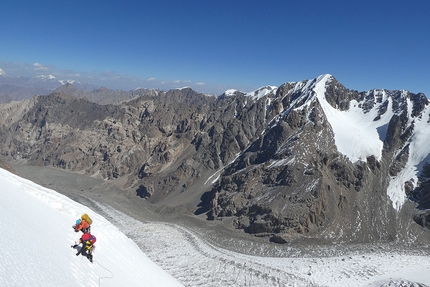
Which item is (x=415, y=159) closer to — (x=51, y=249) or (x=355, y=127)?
(x=355, y=127)

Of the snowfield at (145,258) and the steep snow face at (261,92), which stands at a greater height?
the steep snow face at (261,92)

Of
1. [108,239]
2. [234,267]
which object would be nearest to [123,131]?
[234,267]

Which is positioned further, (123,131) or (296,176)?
(123,131)

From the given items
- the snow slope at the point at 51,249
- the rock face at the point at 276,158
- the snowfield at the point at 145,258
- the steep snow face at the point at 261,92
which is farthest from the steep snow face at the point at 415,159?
the snow slope at the point at 51,249

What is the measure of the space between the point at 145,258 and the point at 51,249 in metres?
8.64

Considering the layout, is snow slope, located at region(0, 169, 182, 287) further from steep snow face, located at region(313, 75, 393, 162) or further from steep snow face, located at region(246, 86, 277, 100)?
steep snow face, located at region(246, 86, 277, 100)

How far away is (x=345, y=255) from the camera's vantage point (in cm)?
5256

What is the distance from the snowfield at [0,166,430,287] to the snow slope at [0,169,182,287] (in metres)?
0.04

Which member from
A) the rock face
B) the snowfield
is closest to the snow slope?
the snowfield

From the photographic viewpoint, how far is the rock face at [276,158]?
66500 millimetres

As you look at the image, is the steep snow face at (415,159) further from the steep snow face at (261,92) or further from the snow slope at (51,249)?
the snow slope at (51,249)

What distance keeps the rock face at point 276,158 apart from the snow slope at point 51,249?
50.4 meters

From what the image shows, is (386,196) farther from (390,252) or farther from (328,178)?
(390,252)

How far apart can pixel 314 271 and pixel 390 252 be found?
19695 mm
